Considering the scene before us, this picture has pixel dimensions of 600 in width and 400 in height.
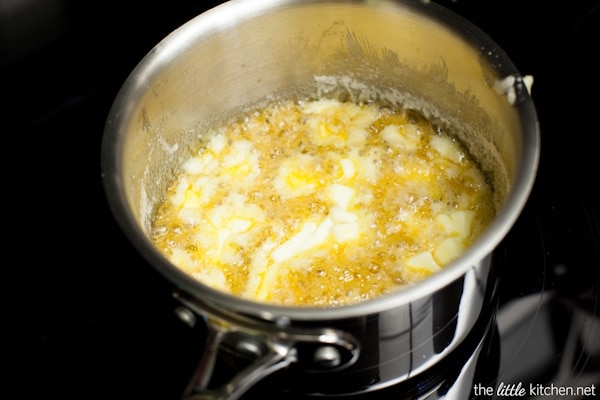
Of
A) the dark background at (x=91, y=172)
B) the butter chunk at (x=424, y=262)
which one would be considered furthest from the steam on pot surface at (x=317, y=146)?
→ the dark background at (x=91, y=172)

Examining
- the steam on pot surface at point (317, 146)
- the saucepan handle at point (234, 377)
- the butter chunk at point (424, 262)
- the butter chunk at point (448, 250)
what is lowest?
the saucepan handle at point (234, 377)

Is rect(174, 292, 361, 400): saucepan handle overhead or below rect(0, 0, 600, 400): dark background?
below

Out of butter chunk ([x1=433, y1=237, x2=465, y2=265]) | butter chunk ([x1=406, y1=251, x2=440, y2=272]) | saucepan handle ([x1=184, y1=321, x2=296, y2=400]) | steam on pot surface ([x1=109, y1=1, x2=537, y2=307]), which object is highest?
steam on pot surface ([x1=109, y1=1, x2=537, y2=307])

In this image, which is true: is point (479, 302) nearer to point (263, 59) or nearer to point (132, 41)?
point (263, 59)

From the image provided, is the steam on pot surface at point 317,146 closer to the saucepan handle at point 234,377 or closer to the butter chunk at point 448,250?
the butter chunk at point 448,250

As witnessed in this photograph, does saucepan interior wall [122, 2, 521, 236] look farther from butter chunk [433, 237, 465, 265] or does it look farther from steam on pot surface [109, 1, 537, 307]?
butter chunk [433, 237, 465, 265]

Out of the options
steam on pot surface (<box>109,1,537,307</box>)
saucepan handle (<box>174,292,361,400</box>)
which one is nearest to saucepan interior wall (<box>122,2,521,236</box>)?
steam on pot surface (<box>109,1,537,307</box>)

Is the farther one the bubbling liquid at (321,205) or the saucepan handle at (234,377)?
the bubbling liquid at (321,205)

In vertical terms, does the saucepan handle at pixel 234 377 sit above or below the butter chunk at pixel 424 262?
below
